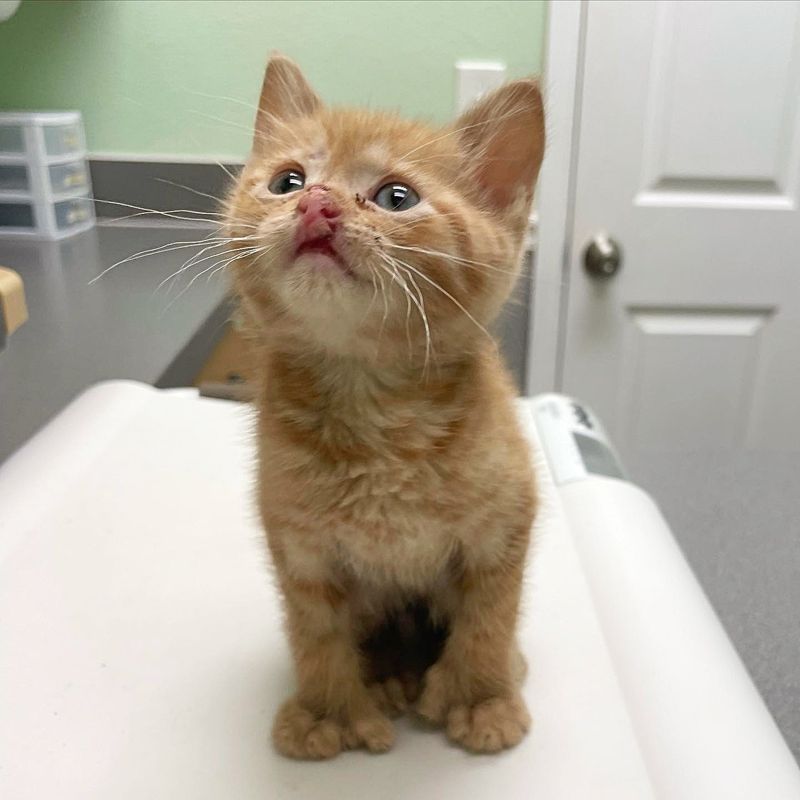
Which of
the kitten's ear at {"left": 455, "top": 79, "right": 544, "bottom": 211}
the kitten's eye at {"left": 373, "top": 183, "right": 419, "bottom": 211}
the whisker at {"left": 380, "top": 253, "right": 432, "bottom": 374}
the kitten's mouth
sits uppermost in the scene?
the kitten's ear at {"left": 455, "top": 79, "right": 544, "bottom": 211}

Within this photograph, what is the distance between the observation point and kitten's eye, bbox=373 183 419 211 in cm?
42

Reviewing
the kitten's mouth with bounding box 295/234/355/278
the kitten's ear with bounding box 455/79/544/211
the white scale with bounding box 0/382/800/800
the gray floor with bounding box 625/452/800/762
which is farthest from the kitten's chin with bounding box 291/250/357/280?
the gray floor with bounding box 625/452/800/762

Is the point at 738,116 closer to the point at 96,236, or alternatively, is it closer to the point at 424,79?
the point at 424,79

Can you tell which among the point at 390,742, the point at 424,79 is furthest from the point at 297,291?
the point at 424,79

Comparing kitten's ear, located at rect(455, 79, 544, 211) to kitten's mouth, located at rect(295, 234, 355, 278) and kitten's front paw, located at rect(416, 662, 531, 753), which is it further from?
kitten's front paw, located at rect(416, 662, 531, 753)

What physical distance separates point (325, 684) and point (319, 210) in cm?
28

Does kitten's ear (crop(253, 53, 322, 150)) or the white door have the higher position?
kitten's ear (crop(253, 53, 322, 150))

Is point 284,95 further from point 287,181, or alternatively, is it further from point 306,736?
point 306,736

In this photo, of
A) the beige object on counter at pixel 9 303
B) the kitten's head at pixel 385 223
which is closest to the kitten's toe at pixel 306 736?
the kitten's head at pixel 385 223

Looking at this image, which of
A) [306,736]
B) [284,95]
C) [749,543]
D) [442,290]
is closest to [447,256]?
[442,290]

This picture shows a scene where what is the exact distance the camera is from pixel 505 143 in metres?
0.46

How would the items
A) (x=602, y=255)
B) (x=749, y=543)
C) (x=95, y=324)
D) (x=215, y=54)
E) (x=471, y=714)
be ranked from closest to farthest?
(x=471, y=714)
(x=749, y=543)
(x=95, y=324)
(x=215, y=54)
(x=602, y=255)

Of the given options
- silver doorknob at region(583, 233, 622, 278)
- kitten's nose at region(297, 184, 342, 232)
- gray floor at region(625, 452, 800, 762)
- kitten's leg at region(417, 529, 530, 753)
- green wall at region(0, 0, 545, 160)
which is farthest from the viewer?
silver doorknob at region(583, 233, 622, 278)

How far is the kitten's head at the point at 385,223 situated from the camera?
39 centimetres
